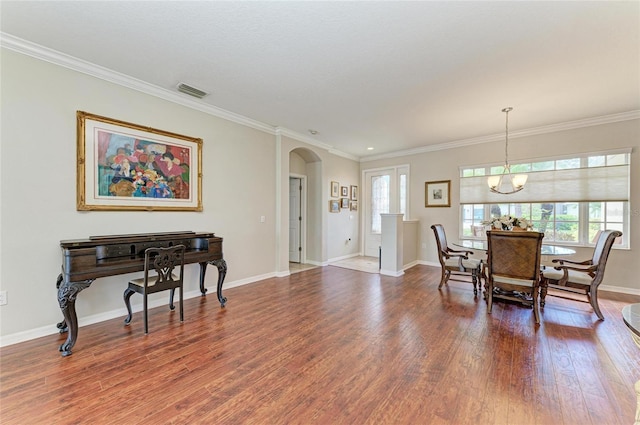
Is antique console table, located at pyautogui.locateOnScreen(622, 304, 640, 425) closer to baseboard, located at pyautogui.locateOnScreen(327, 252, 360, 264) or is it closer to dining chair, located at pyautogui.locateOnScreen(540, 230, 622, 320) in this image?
dining chair, located at pyautogui.locateOnScreen(540, 230, 622, 320)

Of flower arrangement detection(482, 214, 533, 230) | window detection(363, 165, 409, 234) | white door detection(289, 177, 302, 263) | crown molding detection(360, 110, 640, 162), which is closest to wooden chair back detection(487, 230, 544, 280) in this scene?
flower arrangement detection(482, 214, 533, 230)

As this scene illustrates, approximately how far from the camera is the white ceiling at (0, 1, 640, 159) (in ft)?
6.64

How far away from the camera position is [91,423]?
153cm

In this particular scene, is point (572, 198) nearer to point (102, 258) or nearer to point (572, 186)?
point (572, 186)

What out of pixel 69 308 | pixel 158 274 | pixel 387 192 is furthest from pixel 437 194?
pixel 69 308

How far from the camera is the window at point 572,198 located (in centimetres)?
407

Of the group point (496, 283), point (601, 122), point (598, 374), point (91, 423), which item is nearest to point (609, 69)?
point (601, 122)

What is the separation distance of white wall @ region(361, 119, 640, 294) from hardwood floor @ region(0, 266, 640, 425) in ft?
3.97

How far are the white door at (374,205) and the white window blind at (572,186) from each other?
2175 mm

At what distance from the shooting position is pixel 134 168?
3137mm

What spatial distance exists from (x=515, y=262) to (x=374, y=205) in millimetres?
4187

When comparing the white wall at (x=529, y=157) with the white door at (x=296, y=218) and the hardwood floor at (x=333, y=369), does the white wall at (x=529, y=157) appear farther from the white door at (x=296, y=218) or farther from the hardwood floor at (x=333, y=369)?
the white door at (x=296, y=218)

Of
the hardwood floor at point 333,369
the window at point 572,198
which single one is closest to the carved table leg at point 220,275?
the hardwood floor at point 333,369

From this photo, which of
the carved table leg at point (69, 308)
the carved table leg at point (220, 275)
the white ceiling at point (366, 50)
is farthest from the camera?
the carved table leg at point (220, 275)
